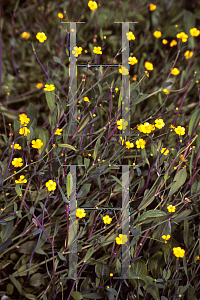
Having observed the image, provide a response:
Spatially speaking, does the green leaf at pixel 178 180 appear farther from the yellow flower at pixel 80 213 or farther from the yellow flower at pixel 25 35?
the yellow flower at pixel 25 35

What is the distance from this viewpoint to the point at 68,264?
61cm

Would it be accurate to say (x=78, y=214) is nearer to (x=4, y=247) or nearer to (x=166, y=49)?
(x=4, y=247)

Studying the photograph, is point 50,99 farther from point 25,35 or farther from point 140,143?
point 25,35

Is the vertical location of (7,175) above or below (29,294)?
above

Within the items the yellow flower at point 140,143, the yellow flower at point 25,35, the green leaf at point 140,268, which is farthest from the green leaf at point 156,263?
the yellow flower at point 25,35

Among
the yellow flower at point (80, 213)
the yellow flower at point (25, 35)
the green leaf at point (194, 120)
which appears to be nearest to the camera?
the yellow flower at point (80, 213)

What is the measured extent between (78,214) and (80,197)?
71 mm

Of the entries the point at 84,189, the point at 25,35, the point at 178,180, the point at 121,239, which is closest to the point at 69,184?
the point at 84,189

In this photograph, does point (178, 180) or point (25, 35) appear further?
point (25, 35)

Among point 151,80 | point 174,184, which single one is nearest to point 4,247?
point 174,184

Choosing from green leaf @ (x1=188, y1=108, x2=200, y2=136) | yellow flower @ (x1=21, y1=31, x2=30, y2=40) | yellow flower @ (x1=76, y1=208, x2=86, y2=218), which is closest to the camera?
yellow flower @ (x1=76, y1=208, x2=86, y2=218)

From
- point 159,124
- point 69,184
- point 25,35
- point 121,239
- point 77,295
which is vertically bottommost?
point 77,295

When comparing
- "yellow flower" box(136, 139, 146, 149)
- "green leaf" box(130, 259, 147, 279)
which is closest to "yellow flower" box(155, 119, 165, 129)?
"yellow flower" box(136, 139, 146, 149)

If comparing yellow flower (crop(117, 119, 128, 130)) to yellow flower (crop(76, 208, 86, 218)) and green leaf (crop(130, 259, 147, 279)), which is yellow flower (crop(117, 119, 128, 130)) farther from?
green leaf (crop(130, 259, 147, 279))
